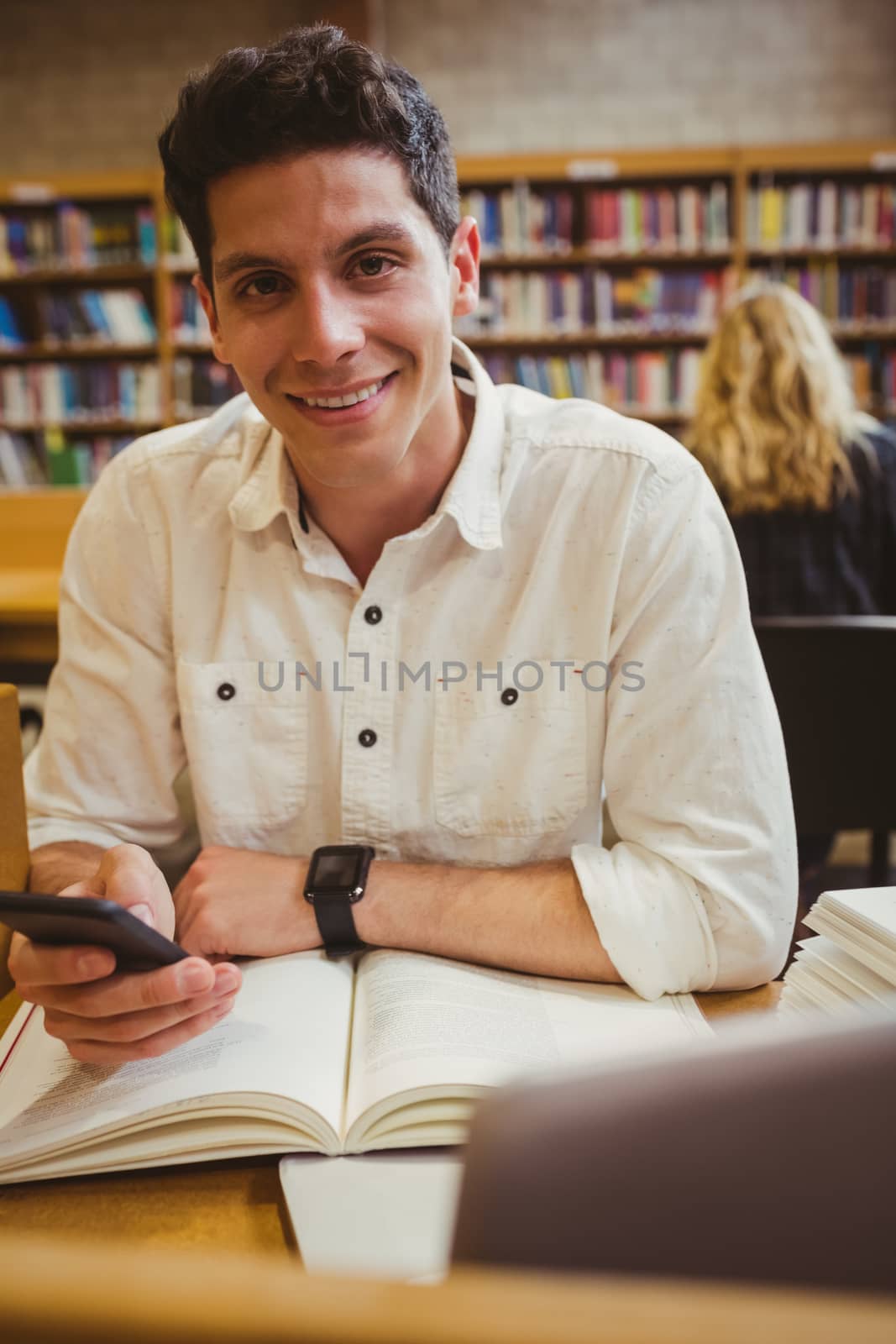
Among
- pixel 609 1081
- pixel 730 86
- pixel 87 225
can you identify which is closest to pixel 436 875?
pixel 609 1081

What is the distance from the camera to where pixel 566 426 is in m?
1.15

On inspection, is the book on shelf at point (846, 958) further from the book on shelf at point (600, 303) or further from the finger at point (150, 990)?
the book on shelf at point (600, 303)

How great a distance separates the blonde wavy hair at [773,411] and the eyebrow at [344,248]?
1.64 m

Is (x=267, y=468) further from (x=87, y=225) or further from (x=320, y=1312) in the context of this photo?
(x=87, y=225)

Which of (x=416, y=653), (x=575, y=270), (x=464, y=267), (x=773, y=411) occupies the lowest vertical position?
(x=416, y=653)

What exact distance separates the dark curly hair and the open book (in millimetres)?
724

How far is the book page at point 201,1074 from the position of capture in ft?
2.25

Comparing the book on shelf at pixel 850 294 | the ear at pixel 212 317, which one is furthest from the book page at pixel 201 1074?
the book on shelf at pixel 850 294

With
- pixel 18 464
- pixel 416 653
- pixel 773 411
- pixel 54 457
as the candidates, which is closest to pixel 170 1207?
pixel 416 653

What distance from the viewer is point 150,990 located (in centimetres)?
73

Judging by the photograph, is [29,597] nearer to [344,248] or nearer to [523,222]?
[344,248]

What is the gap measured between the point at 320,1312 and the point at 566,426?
102 centimetres

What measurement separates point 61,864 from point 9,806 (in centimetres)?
10

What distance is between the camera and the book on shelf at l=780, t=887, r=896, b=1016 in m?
0.71
